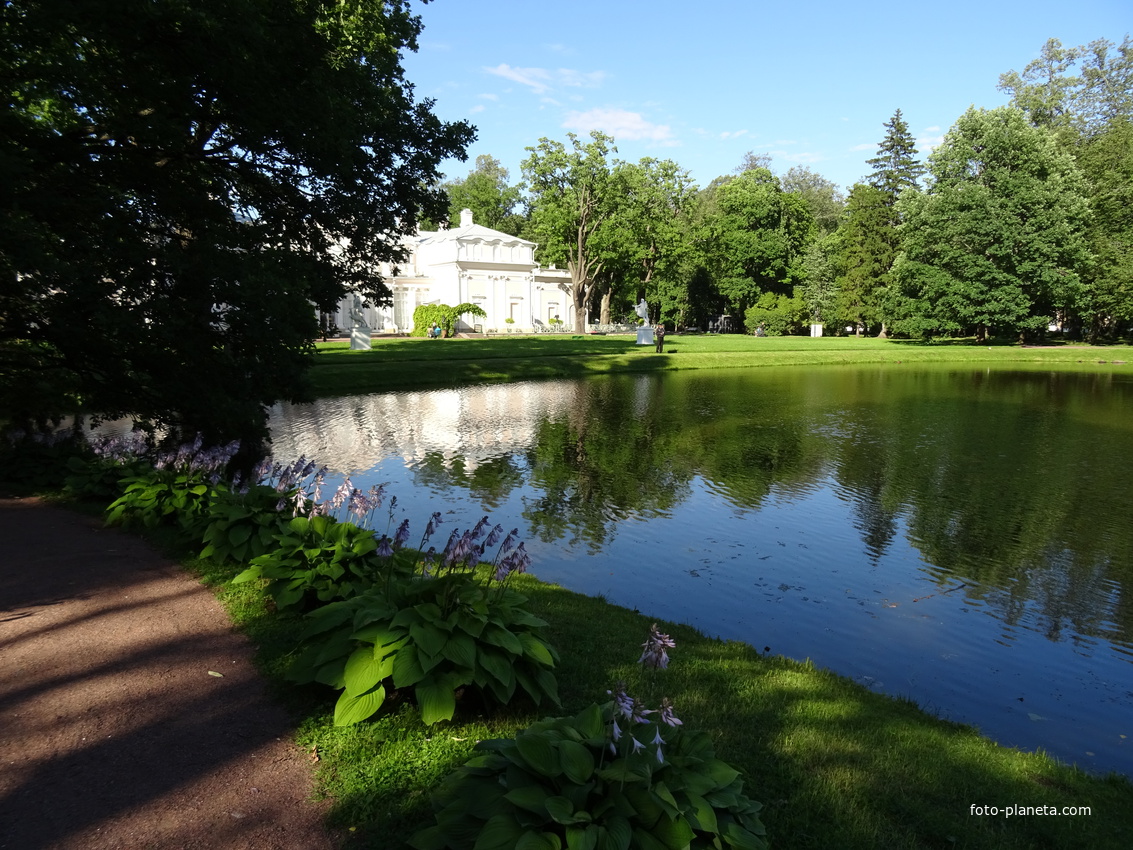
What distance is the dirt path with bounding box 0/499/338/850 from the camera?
337 centimetres

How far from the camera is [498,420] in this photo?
19.9 meters

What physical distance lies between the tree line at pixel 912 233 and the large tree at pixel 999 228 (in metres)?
0.11

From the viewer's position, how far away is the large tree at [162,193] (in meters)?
8.62

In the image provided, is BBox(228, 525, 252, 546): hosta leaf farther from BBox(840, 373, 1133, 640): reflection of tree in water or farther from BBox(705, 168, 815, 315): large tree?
BBox(705, 168, 815, 315): large tree

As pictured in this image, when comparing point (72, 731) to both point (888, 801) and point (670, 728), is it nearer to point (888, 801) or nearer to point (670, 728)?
point (670, 728)

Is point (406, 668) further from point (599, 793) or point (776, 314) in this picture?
point (776, 314)

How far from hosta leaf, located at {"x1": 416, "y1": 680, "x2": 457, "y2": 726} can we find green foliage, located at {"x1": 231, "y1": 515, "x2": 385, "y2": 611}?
4.73 ft

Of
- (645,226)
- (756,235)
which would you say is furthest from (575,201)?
(756,235)

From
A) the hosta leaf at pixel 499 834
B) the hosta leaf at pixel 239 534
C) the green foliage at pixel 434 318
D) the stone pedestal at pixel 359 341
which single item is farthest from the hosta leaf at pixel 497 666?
the green foliage at pixel 434 318

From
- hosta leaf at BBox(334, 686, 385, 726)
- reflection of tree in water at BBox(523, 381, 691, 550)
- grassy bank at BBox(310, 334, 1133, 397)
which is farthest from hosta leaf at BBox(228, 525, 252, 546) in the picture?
grassy bank at BBox(310, 334, 1133, 397)

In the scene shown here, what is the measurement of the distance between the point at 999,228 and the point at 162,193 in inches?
1955

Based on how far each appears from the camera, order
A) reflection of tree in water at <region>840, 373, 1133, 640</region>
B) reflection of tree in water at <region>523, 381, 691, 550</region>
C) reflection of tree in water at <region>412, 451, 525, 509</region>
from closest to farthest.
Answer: reflection of tree in water at <region>840, 373, 1133, 640</region>, reflection of tree in water at <region>523, 381, 691, 550</region>, reflection of tree in water at <region>412, 451, 525, 509</region>

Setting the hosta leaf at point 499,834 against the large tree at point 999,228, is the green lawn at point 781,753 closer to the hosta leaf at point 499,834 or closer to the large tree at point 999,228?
the hosta leaf at point 499,834

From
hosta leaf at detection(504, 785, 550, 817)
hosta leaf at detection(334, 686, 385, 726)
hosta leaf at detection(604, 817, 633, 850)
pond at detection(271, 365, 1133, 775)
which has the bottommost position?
pond at detection(271, 365, 1133, 775)
